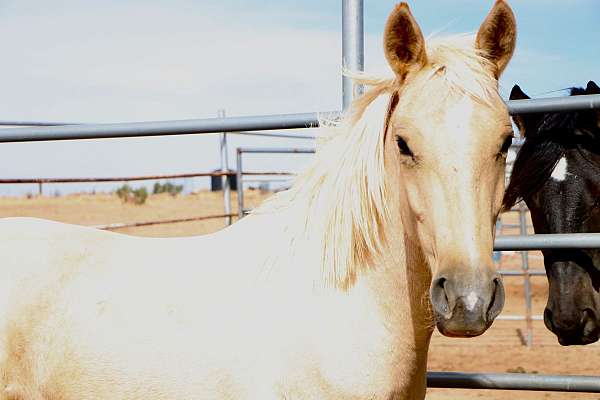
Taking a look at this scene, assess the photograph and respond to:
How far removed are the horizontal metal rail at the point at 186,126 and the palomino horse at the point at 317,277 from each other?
53 centimetres

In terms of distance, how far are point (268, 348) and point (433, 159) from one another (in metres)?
0.69

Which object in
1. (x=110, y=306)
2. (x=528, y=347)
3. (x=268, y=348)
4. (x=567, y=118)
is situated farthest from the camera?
(x=528, y=347)

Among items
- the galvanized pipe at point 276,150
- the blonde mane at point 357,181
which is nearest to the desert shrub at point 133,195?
the galvanized pipe at point 276,150

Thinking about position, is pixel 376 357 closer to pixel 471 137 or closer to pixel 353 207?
pixel 353 207

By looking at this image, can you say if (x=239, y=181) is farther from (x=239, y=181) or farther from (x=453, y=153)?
(x=453, y=153)

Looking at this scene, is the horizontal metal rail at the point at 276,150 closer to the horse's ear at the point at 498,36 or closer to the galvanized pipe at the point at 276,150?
the galvanized pipe at the point at 276,150

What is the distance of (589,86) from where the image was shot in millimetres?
A: 3207

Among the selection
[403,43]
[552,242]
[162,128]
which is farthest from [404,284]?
[162,128]

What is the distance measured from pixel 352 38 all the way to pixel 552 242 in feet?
3.59

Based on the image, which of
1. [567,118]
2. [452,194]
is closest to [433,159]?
[452,194]

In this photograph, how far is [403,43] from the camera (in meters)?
1.91

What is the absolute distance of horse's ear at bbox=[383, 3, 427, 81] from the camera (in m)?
1.88

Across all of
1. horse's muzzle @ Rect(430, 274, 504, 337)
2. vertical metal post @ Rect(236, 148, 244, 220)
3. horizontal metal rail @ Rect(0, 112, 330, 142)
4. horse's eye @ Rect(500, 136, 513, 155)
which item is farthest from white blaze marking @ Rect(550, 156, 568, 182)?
vertical metal post @ Rect(236, 148, 244, 220)

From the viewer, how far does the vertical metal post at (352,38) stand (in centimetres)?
269
